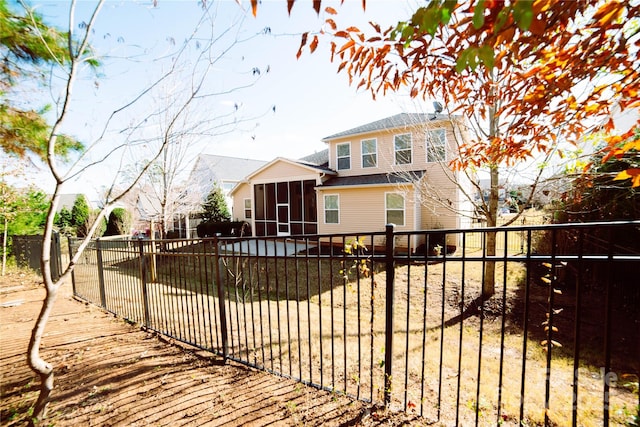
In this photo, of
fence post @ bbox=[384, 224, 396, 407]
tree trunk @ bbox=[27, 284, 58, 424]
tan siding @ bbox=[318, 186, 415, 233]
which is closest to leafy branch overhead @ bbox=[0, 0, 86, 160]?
tree trunk @ bbox=[27, 284, 58, 424]

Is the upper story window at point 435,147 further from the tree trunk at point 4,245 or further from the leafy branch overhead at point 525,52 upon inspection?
the tree trunk at point 4,245

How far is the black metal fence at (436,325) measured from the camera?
198 centimetres

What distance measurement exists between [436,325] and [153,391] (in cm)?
531

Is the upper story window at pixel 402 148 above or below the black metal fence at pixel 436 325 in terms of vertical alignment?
above

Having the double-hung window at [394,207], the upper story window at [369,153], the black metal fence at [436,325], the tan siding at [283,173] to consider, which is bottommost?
the black metal fence at [436,325]

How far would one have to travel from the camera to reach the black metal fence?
1984mm

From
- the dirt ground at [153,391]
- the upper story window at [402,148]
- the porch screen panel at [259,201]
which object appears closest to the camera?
the dirt ground at [153,391]

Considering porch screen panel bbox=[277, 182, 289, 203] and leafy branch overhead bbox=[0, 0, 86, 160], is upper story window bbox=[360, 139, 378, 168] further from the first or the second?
leafy branch overhead bbox=[0, 0, 86, 160]

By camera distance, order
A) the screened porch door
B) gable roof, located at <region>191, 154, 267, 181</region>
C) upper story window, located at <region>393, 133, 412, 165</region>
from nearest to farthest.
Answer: upper story window, located at <region>393, 133, 412, 165</region> → the screened porch door → gable roof, located at <region>191, 154, 267, 181</region>

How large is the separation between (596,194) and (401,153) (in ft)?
24.0

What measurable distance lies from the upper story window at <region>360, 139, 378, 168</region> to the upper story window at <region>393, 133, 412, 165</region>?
1048mm

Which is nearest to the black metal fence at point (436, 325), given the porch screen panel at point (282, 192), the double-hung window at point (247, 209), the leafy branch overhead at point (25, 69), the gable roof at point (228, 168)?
the leafy branch overhead at point (25, 69)

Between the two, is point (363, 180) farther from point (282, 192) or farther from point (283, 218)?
point (283, 218)

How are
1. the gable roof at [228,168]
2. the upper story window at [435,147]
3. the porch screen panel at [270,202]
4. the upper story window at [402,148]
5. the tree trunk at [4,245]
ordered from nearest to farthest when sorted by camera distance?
the upper story window at [435,147] → the tree trunk at [4,245] → the upper story window at [402,148] → the porch screen panel at [270,202] → the gable roof at [228,168]
